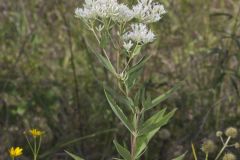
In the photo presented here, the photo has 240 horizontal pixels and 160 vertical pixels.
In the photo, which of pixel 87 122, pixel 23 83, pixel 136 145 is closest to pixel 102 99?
pixel 87 122

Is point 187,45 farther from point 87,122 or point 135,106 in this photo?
point 135,106

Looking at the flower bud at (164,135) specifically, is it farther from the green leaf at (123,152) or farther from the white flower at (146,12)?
the white flower at (146,12)

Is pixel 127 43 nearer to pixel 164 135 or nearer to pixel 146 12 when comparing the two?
pixel 146 12

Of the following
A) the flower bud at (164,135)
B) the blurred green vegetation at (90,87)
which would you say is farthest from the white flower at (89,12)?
the flower bud at (164,135)

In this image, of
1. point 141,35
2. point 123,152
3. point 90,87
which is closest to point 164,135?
point 90,87

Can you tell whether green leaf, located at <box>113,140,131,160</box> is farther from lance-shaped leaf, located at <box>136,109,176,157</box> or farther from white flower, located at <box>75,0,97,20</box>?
white flower, located at <box>75,0,97,20</box>

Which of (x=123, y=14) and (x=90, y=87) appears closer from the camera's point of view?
(x=123, y=14)
